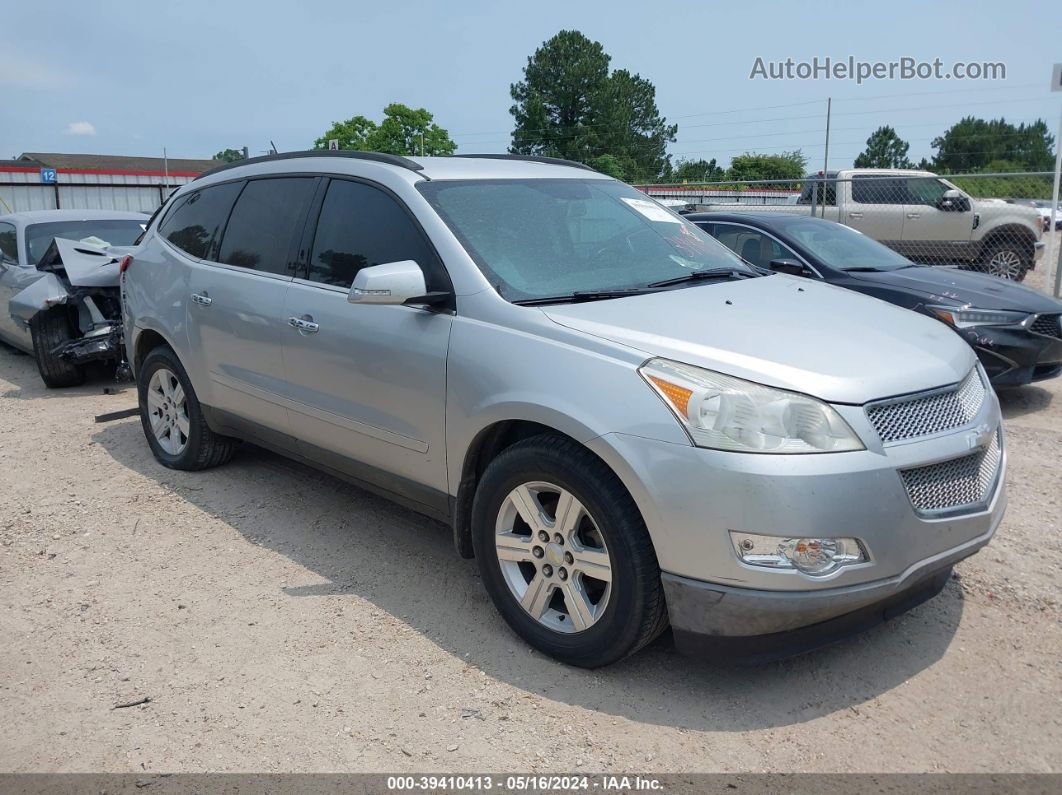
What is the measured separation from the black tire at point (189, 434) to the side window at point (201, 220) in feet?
2.26

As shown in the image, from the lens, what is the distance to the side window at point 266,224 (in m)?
4.56

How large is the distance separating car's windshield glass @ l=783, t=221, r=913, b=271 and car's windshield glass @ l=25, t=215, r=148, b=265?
255 inches

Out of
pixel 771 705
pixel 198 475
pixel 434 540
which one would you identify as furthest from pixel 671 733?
pixel 198 475

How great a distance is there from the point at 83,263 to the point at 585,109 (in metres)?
56.7

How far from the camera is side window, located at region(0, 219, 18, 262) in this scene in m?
9.16

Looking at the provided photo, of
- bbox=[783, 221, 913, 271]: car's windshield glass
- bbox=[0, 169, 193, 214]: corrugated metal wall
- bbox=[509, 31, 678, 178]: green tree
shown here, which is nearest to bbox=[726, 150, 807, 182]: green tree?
bbox=[509, 31, 678, 178]: green tree

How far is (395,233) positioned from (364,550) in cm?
158

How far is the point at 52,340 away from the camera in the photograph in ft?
26.5

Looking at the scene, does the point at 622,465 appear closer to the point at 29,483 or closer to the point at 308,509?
the point at 308,509

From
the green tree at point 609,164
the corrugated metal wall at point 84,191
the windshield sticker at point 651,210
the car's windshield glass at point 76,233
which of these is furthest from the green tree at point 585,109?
the windshield sticker at point 651,210

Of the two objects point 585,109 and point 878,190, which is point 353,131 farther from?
point 878,190

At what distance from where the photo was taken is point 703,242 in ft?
14.8

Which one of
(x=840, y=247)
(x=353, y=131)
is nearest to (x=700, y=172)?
(x=353, y=131)

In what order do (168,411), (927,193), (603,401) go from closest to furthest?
(603,401) → (168,411) → (927,193)
